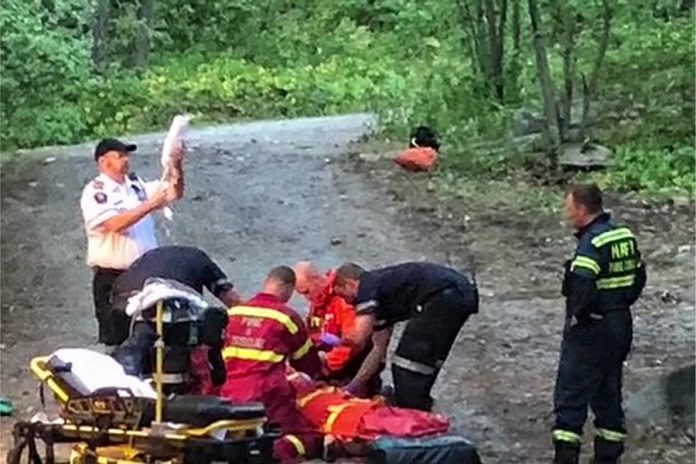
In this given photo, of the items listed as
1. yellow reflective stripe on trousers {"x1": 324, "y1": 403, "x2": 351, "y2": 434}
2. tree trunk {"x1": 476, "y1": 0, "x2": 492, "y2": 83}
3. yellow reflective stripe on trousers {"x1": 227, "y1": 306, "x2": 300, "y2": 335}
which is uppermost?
tree trunk {"x1": 476, "y1": 0, "x2": 492, "y2": 83}

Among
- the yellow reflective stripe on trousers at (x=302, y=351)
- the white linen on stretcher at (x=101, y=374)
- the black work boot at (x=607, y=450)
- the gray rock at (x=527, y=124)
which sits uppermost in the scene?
the gray rock at (x=527, y=124)

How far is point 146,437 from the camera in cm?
573

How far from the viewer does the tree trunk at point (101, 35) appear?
2619 centimetres

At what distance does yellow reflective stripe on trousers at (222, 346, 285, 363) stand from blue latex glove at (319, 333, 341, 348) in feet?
3.24

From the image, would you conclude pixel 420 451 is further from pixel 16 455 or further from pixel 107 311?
pixel 107 311

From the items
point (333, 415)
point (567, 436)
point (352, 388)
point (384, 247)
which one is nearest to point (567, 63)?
point (384, 247)

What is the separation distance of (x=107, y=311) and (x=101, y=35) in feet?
63.6

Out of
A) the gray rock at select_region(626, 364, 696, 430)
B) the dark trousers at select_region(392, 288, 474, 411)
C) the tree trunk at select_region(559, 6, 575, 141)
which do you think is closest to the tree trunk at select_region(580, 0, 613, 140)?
the tree trunk at select_region(559, 6, 575, 141)

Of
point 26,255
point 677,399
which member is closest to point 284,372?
point 677,399

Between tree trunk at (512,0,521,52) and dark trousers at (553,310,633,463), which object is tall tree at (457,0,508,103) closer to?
tree trunk at (512,0,521,52)

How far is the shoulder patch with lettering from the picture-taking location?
7.67 m

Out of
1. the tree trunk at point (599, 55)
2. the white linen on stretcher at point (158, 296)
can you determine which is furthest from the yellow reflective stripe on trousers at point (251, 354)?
the tree trunk at point (599, 55)

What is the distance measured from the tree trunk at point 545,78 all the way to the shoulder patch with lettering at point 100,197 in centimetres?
876

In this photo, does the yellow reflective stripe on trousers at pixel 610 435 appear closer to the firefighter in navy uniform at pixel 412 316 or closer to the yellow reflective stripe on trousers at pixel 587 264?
the yellow reflective stripe on trousers at pixel 587 264
